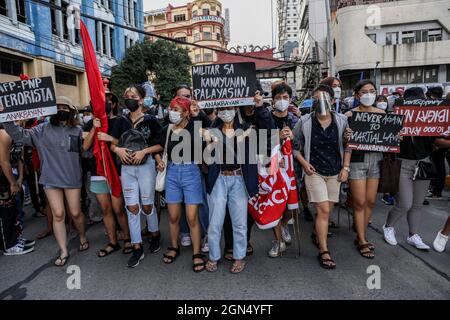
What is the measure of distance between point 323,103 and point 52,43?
1786 cm

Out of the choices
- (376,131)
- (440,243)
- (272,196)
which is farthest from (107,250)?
(440,243)

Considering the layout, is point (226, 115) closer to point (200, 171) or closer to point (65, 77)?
point (200, 171)

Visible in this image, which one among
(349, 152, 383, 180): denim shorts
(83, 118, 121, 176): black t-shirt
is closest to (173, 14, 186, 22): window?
(83, 118, 121, 176): black t-shirt

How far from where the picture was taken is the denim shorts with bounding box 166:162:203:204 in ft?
11.9

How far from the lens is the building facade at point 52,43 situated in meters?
14.3

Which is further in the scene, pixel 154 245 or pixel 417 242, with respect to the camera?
pixel 154 245

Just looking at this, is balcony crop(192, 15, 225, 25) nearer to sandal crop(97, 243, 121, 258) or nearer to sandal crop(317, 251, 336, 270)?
sandal crop(97, 243, 121, 258)

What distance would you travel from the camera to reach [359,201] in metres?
3.93

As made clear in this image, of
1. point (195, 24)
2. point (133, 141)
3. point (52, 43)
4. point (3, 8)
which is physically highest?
point (195, 24)

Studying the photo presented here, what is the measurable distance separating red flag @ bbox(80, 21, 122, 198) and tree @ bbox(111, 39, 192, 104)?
16.4 meters

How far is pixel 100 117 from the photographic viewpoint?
3.84m
